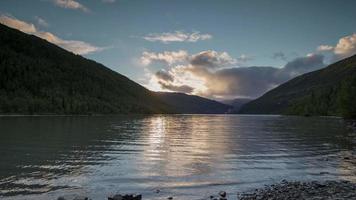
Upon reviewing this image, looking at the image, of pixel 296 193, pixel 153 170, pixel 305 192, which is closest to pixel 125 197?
pixel 296 193

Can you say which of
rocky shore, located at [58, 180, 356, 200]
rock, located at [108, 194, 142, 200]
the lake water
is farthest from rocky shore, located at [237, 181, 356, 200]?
rock, located at [108, 194, 142, 200]

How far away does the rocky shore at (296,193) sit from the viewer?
83.0 feet

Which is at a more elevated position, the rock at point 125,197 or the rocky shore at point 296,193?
the rock at point 125,197

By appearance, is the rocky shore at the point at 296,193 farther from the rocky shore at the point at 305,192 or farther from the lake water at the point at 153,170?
the lake water at the point at 153,170

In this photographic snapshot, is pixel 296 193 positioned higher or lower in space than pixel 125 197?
lower

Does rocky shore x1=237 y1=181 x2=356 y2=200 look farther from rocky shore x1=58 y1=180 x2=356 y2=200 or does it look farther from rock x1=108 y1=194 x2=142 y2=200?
rock x1=108 y1=194 x2=142 y2=200

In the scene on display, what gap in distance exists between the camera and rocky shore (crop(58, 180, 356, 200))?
25308mm

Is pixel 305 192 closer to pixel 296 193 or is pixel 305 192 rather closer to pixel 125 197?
pixel 296 193

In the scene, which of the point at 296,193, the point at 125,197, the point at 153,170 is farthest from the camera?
the point at 153,170

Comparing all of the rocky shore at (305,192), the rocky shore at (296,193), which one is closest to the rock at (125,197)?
the rocky shore at (296,193)

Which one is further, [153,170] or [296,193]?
[153,170]

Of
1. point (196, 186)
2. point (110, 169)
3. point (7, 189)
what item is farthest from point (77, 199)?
point (110, 169)

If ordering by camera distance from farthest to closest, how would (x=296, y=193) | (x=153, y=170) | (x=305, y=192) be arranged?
(x=153, y=170)
(x=305, y=192)
(x=296, y=193)

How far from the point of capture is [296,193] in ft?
87.6
